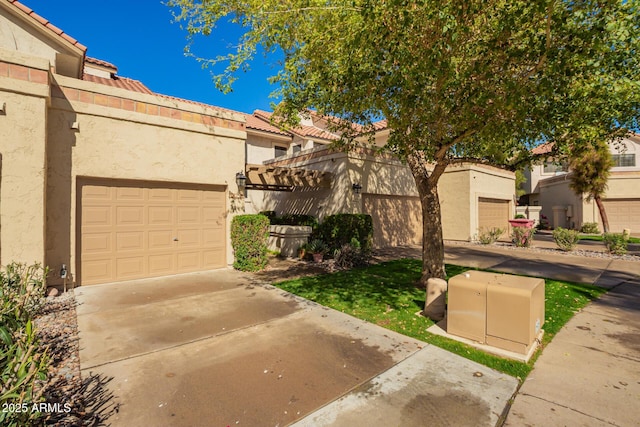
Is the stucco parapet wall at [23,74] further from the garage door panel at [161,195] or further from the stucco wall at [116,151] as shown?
the garage door panel at [161,195]

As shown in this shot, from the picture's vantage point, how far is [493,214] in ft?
62.3

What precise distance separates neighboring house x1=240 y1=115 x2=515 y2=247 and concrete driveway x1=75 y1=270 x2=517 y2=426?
617cm

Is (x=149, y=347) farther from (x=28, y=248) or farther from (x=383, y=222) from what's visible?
(x=383, y=222)

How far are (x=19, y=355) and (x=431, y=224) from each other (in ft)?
24.8

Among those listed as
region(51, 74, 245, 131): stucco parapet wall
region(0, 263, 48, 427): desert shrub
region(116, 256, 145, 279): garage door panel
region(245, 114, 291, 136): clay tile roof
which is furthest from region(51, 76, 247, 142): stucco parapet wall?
region(245, 114, 291, 136): clay tile roof

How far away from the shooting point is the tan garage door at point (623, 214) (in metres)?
23.5

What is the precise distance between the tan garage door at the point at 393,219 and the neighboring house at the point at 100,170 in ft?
22.3

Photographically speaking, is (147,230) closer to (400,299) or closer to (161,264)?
(161,264)

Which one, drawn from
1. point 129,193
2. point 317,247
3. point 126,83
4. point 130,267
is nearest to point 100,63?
point 126,83

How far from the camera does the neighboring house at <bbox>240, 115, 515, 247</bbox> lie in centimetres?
1264

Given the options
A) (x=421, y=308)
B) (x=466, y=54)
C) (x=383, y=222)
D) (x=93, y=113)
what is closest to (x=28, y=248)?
(x=93, y=113)

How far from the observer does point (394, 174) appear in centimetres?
1498

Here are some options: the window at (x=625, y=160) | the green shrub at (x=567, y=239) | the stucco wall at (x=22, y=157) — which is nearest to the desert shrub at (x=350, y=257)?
the stucco wall at (x=22, y=157)

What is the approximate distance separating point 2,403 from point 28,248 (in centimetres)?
549
